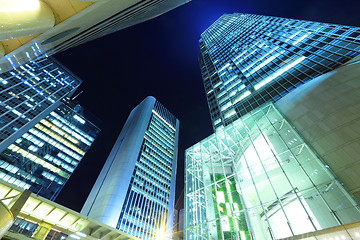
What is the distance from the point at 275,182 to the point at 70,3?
55.9ft

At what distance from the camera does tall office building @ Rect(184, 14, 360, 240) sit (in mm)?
10664

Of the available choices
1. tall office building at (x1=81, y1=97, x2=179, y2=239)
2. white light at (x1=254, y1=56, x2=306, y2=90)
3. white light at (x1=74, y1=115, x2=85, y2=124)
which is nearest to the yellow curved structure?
white light at (x1=254, y1=56, x2=306, y2=90)

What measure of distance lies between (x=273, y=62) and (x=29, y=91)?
314 ft

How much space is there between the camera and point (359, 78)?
12.7 metres

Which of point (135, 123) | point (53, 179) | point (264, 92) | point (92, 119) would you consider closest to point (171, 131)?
point (135, 123)

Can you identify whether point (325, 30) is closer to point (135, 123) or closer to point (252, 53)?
point (252, 53)

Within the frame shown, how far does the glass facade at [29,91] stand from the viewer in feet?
199

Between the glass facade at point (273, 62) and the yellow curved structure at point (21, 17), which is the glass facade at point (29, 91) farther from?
the yellow curved structure at point (21, 17)

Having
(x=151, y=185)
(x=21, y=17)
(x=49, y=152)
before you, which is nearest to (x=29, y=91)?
(x=49, y=152)

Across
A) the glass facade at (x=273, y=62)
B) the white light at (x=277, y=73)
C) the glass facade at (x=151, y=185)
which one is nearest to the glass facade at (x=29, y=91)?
the glass facade at (x=151, y=185)

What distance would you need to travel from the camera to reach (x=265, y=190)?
1486cm

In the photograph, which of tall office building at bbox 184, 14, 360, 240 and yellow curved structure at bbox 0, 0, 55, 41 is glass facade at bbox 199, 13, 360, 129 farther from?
yellow curved structure at bbox 0, 0, 55, 41

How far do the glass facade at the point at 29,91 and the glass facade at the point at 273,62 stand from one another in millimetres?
74251

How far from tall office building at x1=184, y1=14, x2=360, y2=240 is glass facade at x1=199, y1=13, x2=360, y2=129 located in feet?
0.60
